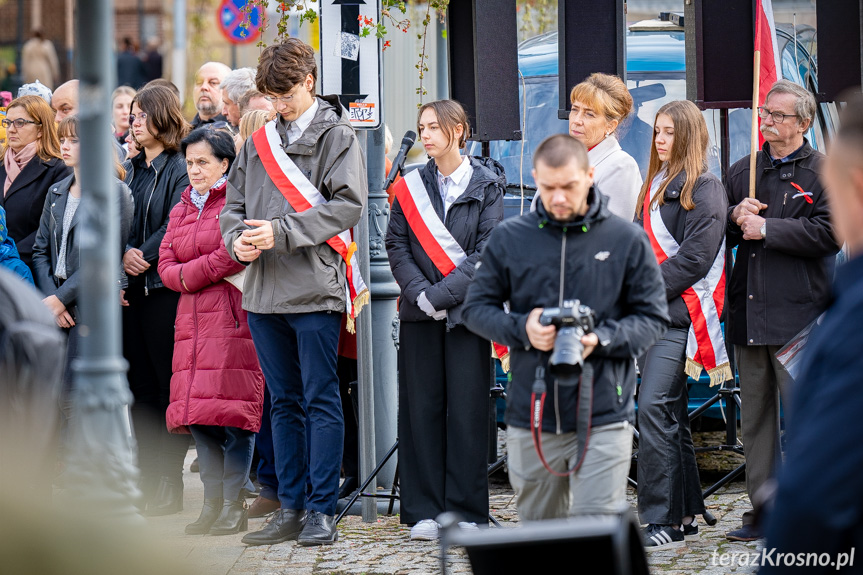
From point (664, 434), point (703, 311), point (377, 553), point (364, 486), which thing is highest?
point (703, 311)

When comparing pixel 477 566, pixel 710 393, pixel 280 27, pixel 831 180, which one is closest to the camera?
pixel 831 180

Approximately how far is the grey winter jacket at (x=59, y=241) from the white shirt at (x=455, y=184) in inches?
80.5

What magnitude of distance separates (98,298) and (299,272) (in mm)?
2964

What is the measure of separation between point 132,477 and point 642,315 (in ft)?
7.05

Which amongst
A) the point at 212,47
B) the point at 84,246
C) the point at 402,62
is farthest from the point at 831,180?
the point at 212,47

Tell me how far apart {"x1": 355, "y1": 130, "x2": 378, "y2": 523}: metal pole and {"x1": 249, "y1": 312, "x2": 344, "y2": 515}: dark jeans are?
470mm

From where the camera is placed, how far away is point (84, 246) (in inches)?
137

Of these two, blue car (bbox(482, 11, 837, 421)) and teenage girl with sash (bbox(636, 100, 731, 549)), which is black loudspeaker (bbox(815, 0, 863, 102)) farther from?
teenage girl with sash (bbox(636, 100, 731, 549))

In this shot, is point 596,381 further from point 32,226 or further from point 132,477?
point 32,226

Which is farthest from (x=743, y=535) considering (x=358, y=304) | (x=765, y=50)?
(x=765, y=50)

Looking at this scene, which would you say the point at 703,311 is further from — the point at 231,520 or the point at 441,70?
the point at 441,70

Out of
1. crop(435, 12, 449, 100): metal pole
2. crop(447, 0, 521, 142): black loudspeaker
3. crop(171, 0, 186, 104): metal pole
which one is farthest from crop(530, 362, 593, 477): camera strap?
crop(171, 0, 186, 104): metal pole

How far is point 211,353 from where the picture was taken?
22.5 ft

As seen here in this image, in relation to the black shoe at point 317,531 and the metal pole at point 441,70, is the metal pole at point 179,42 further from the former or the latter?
the black shoe at point 317,531
